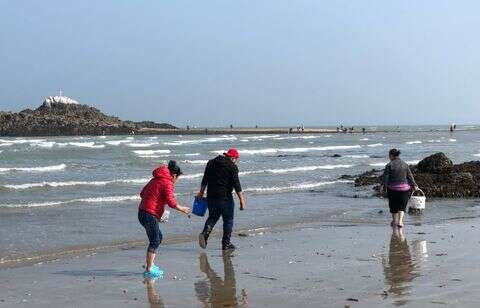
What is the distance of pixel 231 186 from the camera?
970cm

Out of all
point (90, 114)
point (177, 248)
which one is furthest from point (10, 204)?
point (90, 114)

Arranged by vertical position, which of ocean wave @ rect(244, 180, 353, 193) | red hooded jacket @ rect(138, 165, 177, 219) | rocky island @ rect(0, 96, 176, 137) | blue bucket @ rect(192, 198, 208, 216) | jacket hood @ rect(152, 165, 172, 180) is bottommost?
ocean wave @ rect(244, 180, 353, 193)

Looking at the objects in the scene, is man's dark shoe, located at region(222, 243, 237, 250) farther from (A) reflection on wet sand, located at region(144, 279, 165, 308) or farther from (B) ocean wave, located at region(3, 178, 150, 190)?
(B) ocean wave, located at region(3, 178, 150, 190)

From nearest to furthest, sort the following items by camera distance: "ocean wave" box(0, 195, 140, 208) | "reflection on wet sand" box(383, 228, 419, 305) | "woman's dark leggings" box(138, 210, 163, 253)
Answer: "reflection on wet sand" box(383, 228, 419, 305) < "woman's dark leggings" box(138, 210, 163, 253) < "ocean wave" box(0, 195, 140, 208)

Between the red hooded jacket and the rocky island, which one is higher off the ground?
the rocky island

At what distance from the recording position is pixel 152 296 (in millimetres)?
6844

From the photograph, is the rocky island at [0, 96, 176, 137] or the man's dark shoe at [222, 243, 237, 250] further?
the rocky island at [0, 96, 176, 137]

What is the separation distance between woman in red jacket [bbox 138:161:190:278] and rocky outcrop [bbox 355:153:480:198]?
1190cm

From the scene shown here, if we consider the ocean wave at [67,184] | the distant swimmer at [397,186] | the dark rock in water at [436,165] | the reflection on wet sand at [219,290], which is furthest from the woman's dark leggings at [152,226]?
the ocean wave at [67,184]

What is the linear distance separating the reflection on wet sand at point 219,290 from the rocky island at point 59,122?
10543cm

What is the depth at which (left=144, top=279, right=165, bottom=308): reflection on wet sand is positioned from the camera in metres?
6.50

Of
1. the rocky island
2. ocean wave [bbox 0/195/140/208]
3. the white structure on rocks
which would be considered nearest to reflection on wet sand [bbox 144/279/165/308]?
ocean wave [bbox 0/195/140/208]

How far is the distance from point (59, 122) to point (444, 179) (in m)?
101

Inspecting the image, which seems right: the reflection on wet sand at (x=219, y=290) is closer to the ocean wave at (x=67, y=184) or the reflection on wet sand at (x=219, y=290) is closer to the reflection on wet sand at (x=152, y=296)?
the reflection on wet sand at (x=152, y=296)
